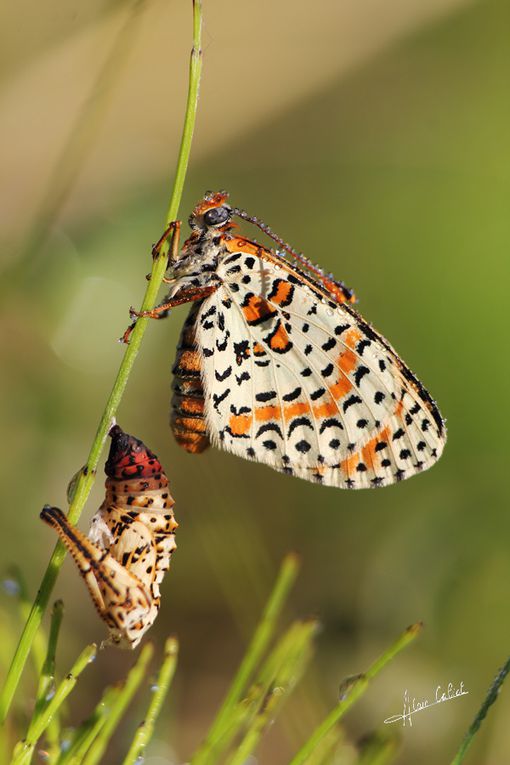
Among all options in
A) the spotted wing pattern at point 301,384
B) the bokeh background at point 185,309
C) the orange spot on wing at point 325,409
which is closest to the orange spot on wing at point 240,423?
the spotted wing pattern at point 301,384

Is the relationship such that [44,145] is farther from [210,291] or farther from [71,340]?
[210,291]

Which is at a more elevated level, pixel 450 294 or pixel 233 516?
pixel 450 294

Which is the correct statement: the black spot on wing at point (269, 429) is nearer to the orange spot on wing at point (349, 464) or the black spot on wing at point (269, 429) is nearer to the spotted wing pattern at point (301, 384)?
the spotted wing pattern at point (301, 384)

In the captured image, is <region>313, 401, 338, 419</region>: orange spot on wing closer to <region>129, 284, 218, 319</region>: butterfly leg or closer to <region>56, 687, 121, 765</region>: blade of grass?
<region>129, 284, 218, 319</region>: butterfly leg

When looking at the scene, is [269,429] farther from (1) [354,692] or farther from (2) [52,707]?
(2) [52,707]

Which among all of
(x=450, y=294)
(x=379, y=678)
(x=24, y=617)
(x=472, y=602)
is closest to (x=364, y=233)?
(x=450, y=294)

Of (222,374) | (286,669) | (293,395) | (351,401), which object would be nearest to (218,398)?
(222,374)
